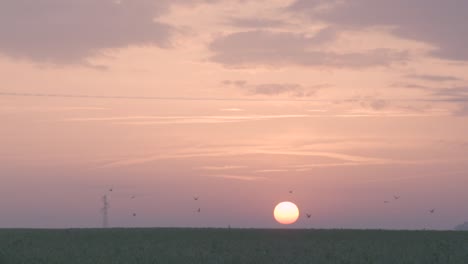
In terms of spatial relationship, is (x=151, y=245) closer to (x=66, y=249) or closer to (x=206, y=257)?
(x=66, y=249)

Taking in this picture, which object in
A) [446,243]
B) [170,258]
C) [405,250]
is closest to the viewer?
[170,258]

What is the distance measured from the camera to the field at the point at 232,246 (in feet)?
207

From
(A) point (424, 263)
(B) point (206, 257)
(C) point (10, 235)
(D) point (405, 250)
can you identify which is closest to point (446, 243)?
(D) point (405, 250)

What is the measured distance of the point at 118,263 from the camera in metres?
59.1

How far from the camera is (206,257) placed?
63.7 m

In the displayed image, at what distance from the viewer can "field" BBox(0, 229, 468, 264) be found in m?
63.0

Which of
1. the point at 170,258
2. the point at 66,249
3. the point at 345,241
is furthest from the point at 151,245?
the point at 345,241

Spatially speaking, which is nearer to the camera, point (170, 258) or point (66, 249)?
point (170, 258)

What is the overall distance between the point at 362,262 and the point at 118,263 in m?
17.4

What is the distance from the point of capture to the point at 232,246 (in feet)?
246

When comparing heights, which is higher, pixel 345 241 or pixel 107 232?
pixel 107 232

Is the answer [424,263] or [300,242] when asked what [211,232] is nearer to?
[300,242]

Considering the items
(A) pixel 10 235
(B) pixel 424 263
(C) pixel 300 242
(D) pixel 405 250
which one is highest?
(A) pixel 10 235

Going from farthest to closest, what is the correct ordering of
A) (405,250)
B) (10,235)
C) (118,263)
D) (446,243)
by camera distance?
(10,235) < (446,243) < (405,250) < (118,263)
